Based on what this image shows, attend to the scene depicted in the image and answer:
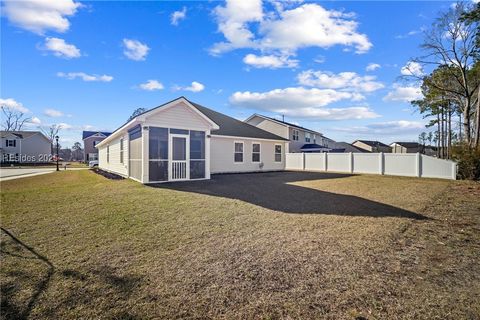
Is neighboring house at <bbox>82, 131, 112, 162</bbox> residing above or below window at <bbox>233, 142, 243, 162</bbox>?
above

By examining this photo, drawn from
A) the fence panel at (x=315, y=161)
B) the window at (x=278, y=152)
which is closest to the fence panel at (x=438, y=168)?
the fence panel at (x=315, y=161)

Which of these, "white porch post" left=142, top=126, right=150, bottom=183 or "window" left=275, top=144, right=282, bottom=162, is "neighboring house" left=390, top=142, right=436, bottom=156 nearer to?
"window" left=275, top=144, right=282, bottom=162

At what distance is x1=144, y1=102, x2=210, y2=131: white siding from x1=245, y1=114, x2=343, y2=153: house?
17541 mm

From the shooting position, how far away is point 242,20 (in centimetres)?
1184

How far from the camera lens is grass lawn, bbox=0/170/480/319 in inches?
99.1

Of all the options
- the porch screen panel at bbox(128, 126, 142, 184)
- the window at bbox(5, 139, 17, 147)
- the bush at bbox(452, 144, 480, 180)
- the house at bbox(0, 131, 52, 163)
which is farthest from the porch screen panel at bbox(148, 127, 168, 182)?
the window at bbox(5, 139, 17, 147)

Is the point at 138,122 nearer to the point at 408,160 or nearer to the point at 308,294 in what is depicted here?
the point at 308,294

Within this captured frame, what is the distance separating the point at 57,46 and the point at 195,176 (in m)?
8.86

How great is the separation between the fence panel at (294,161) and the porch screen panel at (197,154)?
12.0m

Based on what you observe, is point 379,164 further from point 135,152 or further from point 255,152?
point 135,152

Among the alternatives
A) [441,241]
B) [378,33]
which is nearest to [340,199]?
[441,241]

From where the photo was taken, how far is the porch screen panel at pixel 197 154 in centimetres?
1266

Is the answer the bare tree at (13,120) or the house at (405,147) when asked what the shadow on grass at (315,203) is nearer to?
the house at (405,147)

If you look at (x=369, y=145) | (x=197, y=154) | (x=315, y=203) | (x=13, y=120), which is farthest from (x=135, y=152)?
(x=13, y=120)
